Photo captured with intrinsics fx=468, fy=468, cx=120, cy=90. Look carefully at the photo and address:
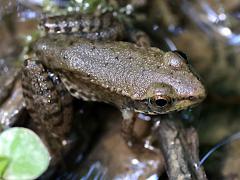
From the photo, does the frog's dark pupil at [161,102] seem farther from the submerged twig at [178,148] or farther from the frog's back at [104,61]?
the submerged twig at [178,148]

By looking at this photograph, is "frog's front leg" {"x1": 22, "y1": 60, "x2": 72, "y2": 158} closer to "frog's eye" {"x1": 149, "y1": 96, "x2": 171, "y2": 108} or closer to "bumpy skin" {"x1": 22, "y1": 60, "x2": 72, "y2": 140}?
"bumpy skin" {"x1": 22, "y1": 60, "x2": 72, "y2": 140}

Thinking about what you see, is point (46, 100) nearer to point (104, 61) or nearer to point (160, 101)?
point (104, 61)

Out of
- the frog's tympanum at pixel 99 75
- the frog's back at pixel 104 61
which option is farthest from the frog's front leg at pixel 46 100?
the frog's back at pixel 104 61

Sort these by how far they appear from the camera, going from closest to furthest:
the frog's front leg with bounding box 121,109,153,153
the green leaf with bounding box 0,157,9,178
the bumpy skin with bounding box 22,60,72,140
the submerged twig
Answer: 1. the green leaf with bounding box 0,157,9,178
2. the submerged twig
3. the bumpy skin with bounding box 22,60,72,140
4. the frog's front leg with bounding box 121,109,153,153

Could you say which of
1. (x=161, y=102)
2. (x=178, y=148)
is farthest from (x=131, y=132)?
(x=161, y=102)

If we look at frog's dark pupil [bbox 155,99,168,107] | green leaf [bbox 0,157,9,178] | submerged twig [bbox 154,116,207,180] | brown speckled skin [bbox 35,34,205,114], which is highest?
brown speckled skin [bbox 35,34,205,114]

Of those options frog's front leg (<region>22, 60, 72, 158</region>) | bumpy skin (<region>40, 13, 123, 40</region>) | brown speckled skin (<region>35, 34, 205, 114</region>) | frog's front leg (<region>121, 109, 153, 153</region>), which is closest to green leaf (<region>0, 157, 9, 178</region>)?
frog's front leg (<region>22, 60, 72, 158</region>)

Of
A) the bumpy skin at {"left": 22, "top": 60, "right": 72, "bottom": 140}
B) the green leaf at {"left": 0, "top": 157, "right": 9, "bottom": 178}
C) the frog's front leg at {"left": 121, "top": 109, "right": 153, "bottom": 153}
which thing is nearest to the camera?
the green leaf at {"left": 0, "top": 157, "right": 9, "bottom": 178}
